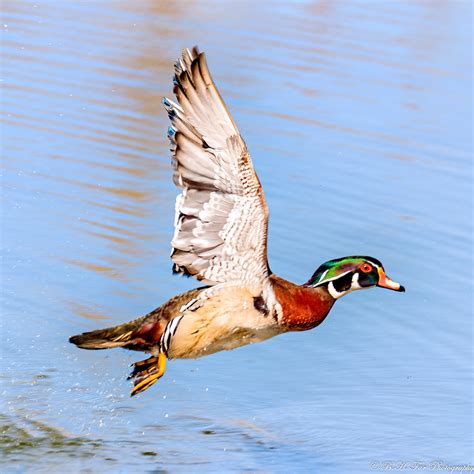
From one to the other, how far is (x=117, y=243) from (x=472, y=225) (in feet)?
9.06

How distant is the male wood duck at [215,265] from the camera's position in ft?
21.8

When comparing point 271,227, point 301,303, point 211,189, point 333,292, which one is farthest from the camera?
point 271,227

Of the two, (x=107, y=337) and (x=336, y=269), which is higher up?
(x=336, y=269)

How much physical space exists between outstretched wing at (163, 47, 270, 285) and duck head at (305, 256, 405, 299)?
481 millimetres

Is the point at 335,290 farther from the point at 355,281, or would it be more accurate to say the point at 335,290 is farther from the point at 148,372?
the point at 148,372

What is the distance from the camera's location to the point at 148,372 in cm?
721

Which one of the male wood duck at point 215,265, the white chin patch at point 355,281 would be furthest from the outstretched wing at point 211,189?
the white chin patch at point 355,281

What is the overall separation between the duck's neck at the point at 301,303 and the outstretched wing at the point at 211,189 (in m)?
0.17

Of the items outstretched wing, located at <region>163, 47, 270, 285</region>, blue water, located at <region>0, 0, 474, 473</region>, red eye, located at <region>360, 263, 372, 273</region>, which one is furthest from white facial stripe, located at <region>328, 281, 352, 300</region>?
blue water, located at <region>0, 0, 474, 473</region>

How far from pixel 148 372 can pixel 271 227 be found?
305cm

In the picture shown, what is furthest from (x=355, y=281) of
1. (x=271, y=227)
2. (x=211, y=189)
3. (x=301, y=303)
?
(x=271, y=227)

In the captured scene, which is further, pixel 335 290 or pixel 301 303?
pixel 335 290

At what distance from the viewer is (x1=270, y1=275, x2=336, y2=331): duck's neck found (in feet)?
23.3

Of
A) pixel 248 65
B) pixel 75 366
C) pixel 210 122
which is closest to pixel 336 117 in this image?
pixel 248 65
